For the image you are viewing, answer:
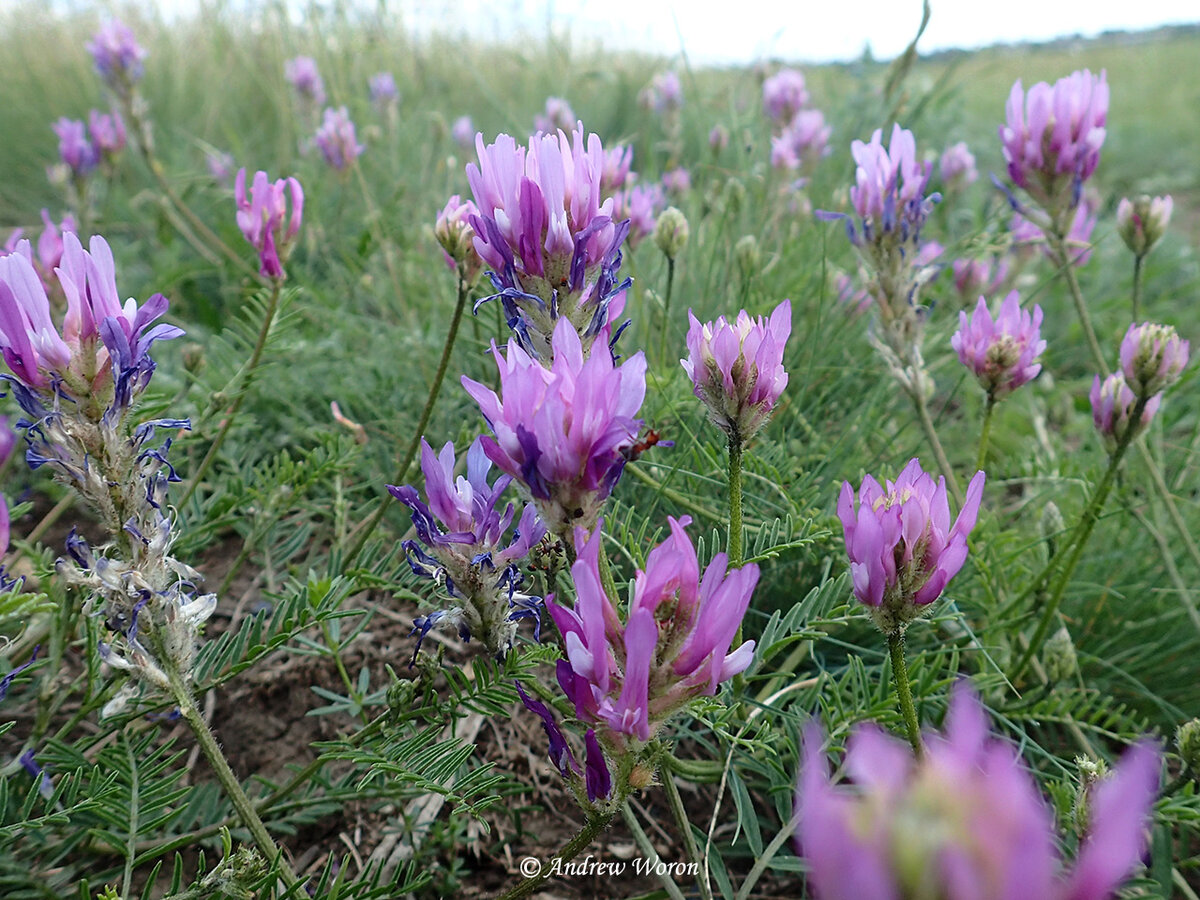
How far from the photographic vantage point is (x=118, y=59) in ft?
9.16

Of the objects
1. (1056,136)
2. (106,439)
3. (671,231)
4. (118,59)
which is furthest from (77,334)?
(118,59)

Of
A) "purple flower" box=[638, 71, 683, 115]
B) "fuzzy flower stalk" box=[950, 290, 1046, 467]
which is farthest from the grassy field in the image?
"purple flower" box=[638, 71, 683, 115]

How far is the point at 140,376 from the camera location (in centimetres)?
85

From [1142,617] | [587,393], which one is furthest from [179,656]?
[1142,617]

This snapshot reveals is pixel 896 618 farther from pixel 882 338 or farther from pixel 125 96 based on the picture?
pixel 125 96

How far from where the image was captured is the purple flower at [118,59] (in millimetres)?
2785

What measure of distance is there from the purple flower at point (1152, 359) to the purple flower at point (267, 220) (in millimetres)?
1246

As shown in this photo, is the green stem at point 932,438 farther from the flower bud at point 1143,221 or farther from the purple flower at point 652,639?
the purple flower at point 652,639

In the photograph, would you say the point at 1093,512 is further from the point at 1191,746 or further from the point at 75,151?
the point at 75,151

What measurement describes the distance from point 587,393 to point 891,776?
1.37ft

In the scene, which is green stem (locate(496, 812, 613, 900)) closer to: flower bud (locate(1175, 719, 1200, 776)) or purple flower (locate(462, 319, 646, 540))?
purple flower (locate(462, 319, 646, 540))

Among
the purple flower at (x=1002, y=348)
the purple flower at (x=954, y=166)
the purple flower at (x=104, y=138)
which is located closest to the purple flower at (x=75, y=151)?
the purple flower at (x=104, y=138)

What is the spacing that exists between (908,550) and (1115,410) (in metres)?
0.61

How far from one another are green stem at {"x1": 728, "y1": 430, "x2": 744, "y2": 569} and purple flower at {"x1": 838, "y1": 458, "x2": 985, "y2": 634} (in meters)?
0.11
